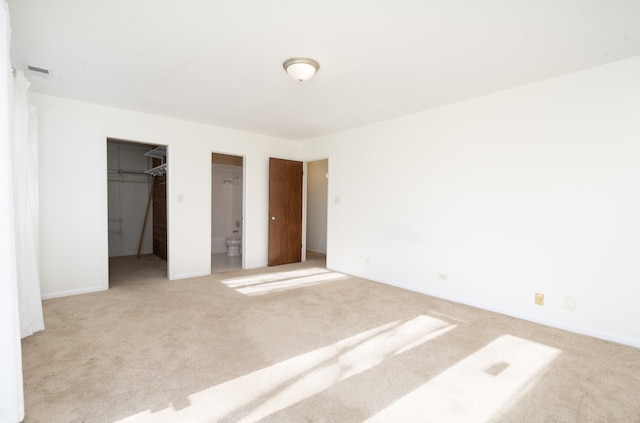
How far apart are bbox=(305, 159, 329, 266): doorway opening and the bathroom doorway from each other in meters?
1.71

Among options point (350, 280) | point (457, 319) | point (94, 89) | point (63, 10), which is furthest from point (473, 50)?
point (94, 89)

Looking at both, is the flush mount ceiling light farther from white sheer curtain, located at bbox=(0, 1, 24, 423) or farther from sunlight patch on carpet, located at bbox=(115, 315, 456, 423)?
sunlight patch on carpet, located at bbox=(115, 315, 456, 423)

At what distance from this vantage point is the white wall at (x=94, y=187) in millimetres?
3707

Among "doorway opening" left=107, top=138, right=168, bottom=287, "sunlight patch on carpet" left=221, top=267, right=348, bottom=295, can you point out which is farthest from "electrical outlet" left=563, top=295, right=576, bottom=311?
"doorway opening" left=107, top=138, right=168, bottom=287

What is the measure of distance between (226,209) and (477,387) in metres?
6.36

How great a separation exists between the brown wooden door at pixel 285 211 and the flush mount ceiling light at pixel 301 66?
293 centimetres

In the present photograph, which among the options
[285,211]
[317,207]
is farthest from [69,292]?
[317,207]

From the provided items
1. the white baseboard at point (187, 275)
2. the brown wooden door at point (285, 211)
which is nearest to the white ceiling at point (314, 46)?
the brown wooden door at point (285, 211)

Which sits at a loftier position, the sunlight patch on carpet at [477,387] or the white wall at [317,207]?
the white wall at [317,207]

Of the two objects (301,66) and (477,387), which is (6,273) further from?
(477,387)

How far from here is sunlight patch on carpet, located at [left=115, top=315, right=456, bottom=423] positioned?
5.65 feet

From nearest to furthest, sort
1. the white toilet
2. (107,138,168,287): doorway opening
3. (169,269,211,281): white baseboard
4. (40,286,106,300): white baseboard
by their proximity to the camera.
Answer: (40,286,106,300): white baseboard < (169,269,211,281): white baseboard < (107,138,168,287): doorway opening < the white toilet

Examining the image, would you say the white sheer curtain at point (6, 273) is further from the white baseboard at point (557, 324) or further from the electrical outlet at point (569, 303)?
the electrical outlet at point (569, 303)

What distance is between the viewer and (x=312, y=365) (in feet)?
7.36
